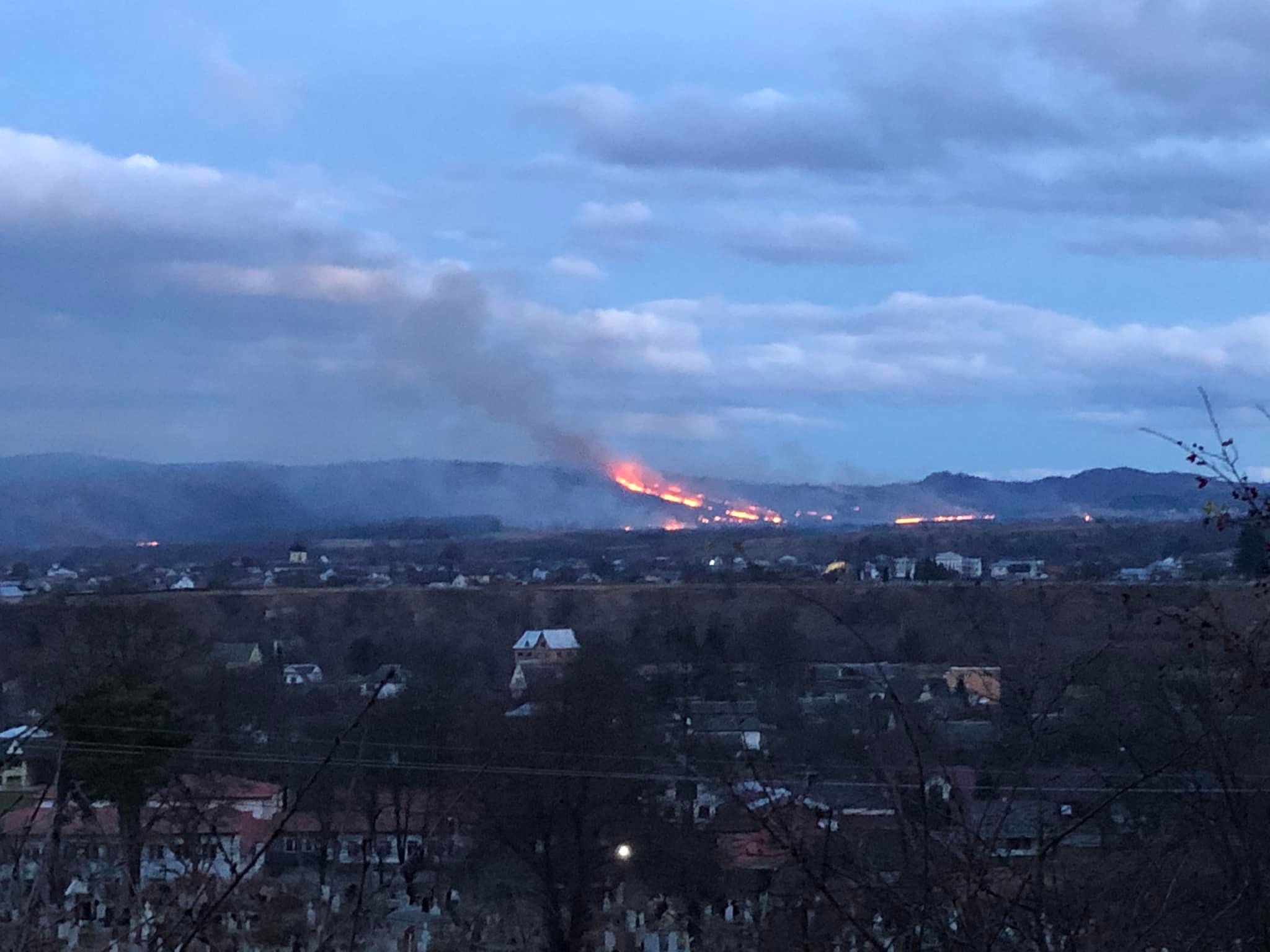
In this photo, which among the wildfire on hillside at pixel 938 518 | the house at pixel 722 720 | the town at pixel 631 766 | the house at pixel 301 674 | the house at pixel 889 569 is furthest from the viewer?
the wildfire on hillside at pixel 938 518

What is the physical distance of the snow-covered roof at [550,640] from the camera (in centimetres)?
2617

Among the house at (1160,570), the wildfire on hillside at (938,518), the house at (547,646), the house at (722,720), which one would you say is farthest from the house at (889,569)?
the wildfire on hillside at (938,518)

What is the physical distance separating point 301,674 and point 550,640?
4.75 metres

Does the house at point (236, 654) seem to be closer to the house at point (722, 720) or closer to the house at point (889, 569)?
the house at point (722, 720)

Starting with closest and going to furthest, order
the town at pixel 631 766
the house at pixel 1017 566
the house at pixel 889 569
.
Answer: the town at pixel 631 766, the house at pixel 1017 566, the house at pixel 889 569

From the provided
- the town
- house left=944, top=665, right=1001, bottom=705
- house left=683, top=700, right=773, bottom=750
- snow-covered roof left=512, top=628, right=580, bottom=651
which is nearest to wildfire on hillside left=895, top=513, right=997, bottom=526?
the town

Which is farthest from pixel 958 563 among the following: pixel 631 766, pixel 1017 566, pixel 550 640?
pixel 631 766

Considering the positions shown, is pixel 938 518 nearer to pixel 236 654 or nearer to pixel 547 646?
pixel 547 646

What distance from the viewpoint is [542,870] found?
14.9 m

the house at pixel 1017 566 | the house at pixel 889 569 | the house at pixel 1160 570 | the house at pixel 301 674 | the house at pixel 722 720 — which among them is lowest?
the house at pixel 301 674

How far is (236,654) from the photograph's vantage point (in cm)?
2647

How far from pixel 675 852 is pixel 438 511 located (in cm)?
10853

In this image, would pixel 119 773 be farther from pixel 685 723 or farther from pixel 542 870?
pixel 685 723

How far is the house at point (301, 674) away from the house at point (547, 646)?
352cm
